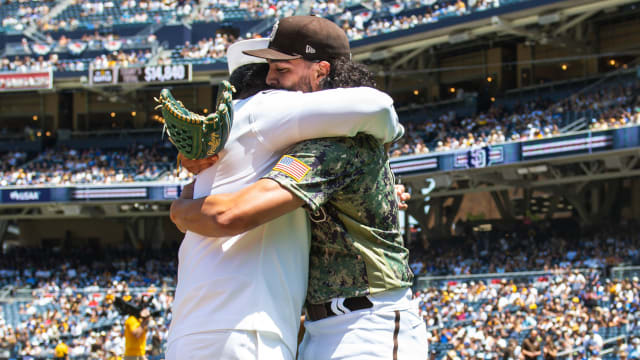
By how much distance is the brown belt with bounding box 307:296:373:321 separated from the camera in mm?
2555

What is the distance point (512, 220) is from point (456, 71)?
6.11 meters

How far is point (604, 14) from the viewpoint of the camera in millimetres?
24906

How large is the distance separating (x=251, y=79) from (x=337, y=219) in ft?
2.06

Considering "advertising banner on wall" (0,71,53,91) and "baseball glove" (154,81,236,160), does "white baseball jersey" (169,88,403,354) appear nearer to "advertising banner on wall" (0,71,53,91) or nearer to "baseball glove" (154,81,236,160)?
"baseball glove" (154,81,236,160)

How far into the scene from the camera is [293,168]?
2.44m

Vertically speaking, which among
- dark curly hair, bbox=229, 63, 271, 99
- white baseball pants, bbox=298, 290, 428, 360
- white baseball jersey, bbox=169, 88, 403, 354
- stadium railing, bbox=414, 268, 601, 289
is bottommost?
stadium railing, bbox=414, 268, 601, 289

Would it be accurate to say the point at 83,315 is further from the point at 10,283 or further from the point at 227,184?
the point at 227,184

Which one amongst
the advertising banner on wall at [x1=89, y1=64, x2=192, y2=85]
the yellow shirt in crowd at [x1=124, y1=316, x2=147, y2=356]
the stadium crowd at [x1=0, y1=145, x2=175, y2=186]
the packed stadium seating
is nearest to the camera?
the yellow shirt in crowd at [x1=124, y1=316, x2=147, y2=356]

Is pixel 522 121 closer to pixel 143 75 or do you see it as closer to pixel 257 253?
pixel 143 75

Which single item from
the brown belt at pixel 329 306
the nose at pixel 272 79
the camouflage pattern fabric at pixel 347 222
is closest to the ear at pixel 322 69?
the nose at pixel 272 79

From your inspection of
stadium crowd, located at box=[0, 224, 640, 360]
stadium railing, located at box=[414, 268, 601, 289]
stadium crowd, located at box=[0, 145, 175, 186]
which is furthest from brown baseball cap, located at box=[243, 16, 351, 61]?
stadium crowd, located at box=[0, 145, 175, 186]

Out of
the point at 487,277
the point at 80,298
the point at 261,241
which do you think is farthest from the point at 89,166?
the point at 261,241

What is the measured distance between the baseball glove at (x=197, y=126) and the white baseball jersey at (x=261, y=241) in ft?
0.33

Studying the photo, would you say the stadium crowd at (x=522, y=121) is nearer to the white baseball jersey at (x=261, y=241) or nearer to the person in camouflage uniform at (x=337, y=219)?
the person in camouflage uniform at (x=337, y=219)
